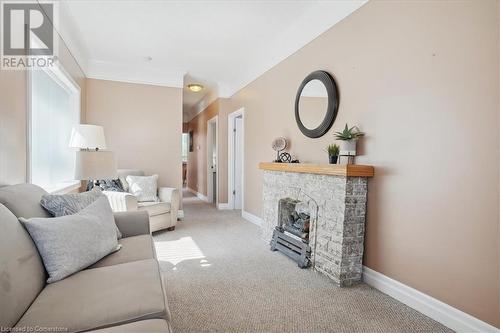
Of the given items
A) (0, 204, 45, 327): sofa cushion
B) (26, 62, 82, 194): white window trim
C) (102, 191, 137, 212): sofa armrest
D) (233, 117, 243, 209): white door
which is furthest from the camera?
(233, 117, 243, 209): white door

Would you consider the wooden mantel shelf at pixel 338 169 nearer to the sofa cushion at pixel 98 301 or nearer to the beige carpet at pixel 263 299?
the beige carpet at pixel 263 299

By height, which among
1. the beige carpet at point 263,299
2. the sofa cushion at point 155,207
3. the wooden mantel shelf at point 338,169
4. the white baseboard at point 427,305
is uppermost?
the wooden mantel shelf at point 338,169

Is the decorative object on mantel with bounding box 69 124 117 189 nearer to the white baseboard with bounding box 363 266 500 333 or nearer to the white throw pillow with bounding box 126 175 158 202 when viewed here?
the white throw pillow with bounding box 126 175 158 202

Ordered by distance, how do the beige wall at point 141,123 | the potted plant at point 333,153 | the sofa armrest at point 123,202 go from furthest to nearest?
the beige wall at point 141,123 < the sofa armrest at point 123,202 < the potted plant at point 333,153

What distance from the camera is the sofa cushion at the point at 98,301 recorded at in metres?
0.99

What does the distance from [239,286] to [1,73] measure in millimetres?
2258

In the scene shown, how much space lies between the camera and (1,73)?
169 centimetres

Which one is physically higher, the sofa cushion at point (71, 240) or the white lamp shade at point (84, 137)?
the white lamp shade at point (84, 137)

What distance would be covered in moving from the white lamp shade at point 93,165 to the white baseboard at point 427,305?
2.49m

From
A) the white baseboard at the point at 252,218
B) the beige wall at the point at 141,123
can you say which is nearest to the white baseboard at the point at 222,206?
the white baseboard at the point at 252,218

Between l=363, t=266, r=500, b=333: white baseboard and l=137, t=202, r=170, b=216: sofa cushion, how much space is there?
9.01 feet

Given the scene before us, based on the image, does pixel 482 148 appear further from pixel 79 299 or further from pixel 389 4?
pixel 79 299

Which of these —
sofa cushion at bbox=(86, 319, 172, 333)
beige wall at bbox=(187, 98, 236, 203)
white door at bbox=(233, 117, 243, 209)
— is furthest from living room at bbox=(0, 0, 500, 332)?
beige wall at bbox=(187, 98, 236, 203)

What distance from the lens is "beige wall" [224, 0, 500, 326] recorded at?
5.09 feet
